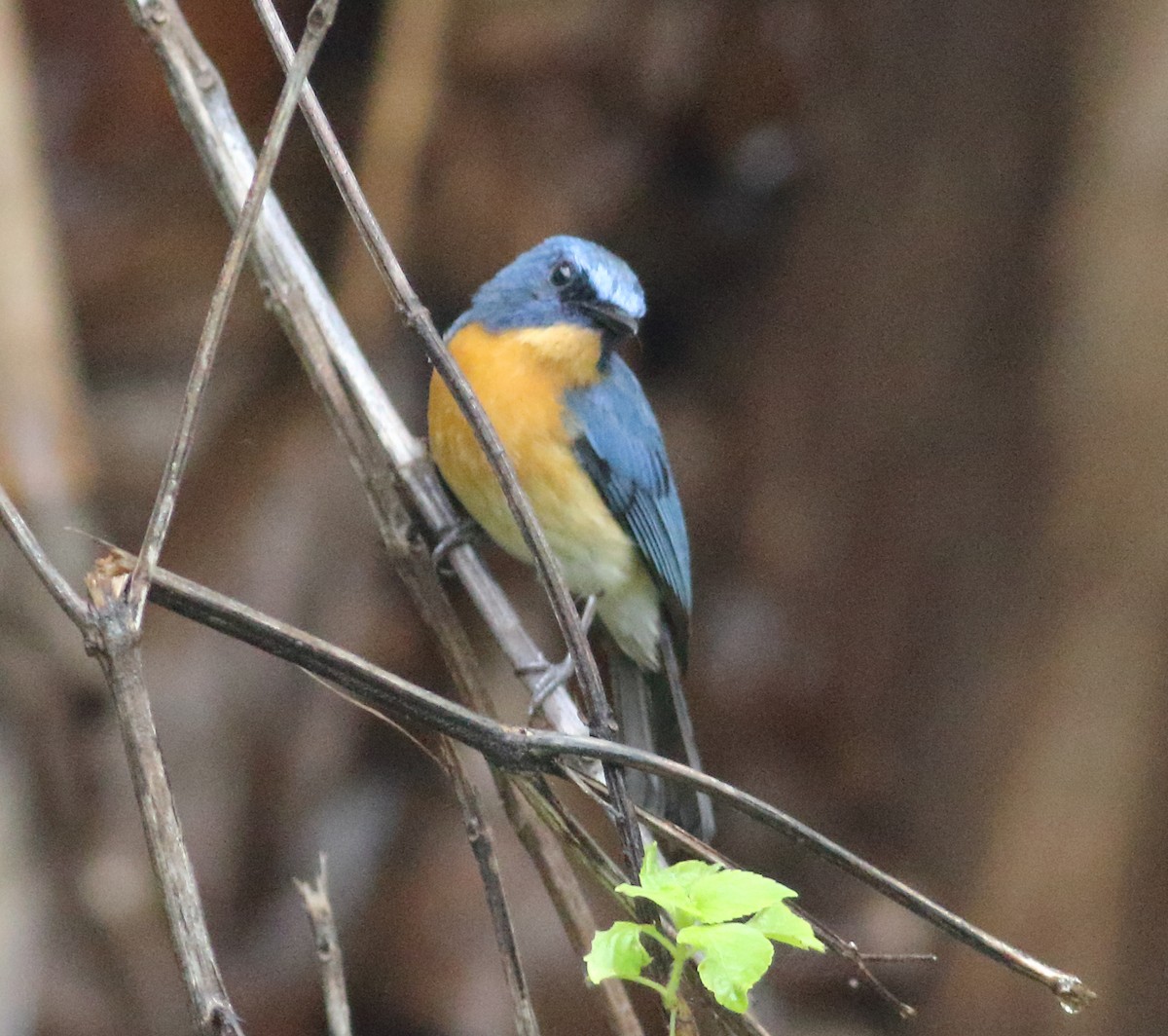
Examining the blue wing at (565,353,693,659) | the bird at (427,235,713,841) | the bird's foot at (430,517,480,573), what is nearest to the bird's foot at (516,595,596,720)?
the bird's foot at (430,517,480,573)

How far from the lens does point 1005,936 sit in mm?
3623

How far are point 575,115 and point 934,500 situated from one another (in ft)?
5.01

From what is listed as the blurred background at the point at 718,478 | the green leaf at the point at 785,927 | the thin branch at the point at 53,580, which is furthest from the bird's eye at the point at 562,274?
the green leaf at the point at 785,927

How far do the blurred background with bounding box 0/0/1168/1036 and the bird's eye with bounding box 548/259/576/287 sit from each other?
93 cm

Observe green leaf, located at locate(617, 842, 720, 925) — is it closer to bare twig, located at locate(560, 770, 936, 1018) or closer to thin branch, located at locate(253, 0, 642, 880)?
thin branch, located at locate(253, 0, 642, 880)

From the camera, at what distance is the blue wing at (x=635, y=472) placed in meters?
2.73

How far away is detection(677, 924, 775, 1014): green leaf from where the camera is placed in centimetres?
116

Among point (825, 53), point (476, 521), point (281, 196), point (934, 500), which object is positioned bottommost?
point (934, 500)

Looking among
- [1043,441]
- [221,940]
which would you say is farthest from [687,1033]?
[1043,441]

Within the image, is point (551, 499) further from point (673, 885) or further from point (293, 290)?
point (673, 885)

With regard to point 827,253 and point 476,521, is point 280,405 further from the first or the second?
point 827,253

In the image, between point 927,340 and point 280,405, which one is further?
point 927,340

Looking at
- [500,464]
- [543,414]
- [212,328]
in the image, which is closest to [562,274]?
[543,414]

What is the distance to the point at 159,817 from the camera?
121 cm
